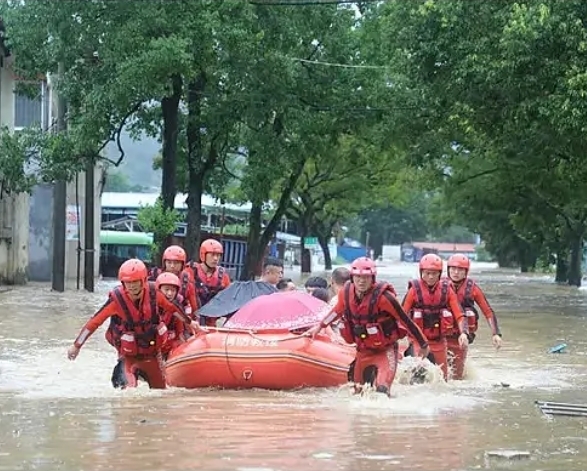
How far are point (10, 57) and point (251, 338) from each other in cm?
2458

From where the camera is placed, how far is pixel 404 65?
24.9 m

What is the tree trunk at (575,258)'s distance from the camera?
48.8 metres

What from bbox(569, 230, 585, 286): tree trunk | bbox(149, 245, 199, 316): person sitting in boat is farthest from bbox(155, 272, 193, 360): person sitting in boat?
bbox(569, 230, 585, 286): tree trunk

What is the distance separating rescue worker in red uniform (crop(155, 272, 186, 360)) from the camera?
39.6 ft

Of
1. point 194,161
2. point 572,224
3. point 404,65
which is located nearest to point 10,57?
point 194,161

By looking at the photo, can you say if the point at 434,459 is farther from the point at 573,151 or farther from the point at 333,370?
the point at 573,151

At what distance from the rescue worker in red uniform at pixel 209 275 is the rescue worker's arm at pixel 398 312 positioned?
133 inches

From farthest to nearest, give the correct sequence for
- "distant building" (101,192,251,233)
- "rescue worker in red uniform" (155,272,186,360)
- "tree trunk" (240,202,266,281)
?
1. "distant building" (101,192,251,233)
2. "tree trunk" (240,202,266,281)
3. "rescue worker in red uniform" (155,272,186,360)

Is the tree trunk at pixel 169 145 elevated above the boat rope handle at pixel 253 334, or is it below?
above

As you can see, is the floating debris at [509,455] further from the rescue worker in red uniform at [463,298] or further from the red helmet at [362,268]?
the rescue worker in red uniform at [463,298]

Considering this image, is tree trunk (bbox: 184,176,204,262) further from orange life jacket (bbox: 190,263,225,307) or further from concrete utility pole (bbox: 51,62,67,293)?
orange life jacket (bbox: 190,263,225,307)

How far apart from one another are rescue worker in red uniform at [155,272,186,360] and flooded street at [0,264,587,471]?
50 centimetres

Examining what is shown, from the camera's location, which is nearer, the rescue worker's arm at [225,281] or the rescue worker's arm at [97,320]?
the rescue worker's arm at [97,320]

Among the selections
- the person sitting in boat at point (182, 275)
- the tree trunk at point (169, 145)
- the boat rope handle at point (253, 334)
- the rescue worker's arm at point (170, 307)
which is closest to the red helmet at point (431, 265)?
the boat rope handle at point (253, 334)
